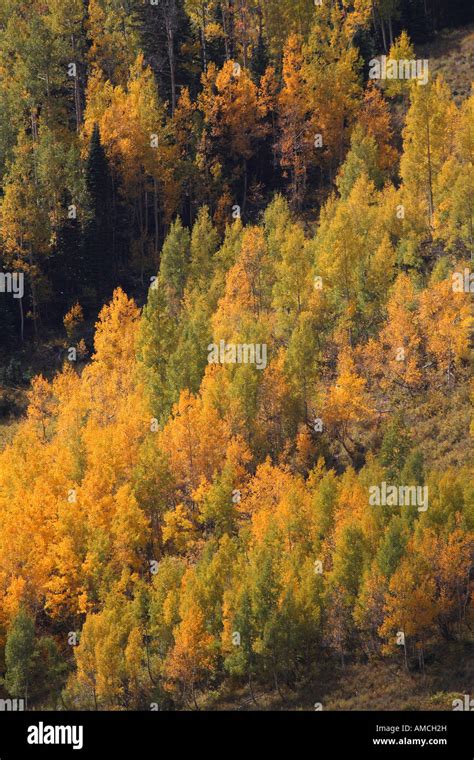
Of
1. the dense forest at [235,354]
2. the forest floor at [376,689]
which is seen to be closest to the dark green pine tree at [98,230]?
the dense forest at [235,354]

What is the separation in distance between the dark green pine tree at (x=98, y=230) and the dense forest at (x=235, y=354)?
0.26 metres

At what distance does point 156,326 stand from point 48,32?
40268 millimetres

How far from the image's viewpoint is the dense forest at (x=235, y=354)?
198 feet

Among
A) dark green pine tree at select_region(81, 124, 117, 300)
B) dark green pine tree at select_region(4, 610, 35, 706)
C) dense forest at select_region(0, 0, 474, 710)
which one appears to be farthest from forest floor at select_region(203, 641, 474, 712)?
dark green pine tree at select_region(81, 124, 117, 300)

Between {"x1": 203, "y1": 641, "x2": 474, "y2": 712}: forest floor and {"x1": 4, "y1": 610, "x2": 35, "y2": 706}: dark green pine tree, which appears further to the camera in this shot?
{"x1": 4, "y1": 610, "x2": 35, "y2": 706}: dark green pine tree

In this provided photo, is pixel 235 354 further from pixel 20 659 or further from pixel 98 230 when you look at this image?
pixel 98 230

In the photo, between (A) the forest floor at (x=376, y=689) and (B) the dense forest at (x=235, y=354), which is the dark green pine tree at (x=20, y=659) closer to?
(B) the dense forest at (x=235, y=354)

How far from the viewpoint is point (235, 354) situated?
77.6 meters

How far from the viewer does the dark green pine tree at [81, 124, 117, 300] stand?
317 ft

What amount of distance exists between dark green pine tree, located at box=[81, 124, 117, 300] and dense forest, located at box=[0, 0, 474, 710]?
0.26 m

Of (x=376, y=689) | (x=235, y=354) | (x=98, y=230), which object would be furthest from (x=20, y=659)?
(x=98, y=230)

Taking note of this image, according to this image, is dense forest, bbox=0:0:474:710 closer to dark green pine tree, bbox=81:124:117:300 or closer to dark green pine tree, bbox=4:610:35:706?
dark green pine tree, bbox=4:610:35:706

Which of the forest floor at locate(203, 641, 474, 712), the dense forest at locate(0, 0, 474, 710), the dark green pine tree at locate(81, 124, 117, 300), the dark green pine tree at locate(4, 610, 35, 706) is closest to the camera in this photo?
the forest floor at locate(203, 641, 474, 712)
